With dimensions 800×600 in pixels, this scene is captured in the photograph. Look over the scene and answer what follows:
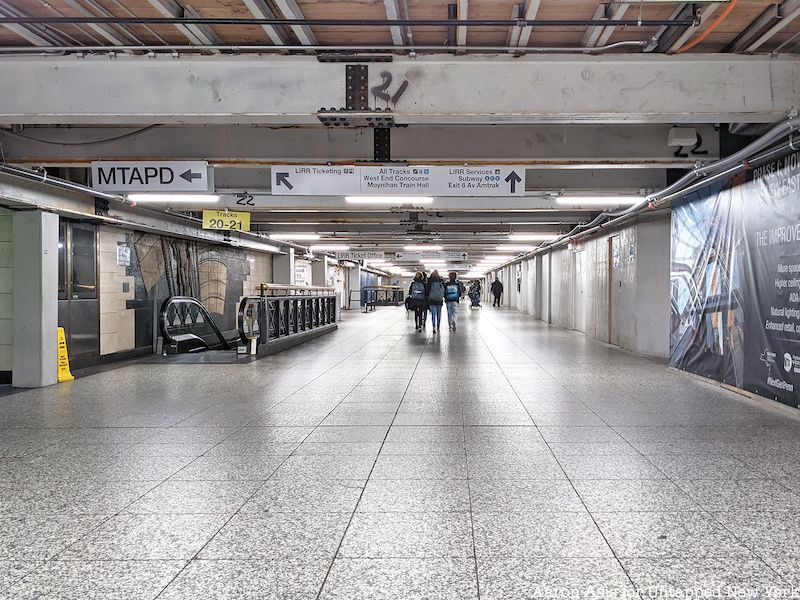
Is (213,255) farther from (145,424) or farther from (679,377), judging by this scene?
(679,377)

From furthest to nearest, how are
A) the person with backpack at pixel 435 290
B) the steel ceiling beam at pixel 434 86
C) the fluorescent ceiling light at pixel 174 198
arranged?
the person with backpack at pixel 435 290 → the fluorescent ceiling light at pixel 174 198 → the steel ceiling beam at pixel 434 86

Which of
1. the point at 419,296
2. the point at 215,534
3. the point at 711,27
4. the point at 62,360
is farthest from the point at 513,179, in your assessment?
the point at 419,296

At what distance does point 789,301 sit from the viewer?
5.18 meters

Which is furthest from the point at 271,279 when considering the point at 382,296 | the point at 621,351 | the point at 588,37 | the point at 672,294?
the point at 382,296

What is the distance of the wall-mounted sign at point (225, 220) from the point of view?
1009cm

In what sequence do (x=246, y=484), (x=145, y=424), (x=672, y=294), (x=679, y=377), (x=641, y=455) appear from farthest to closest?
1. (x=672, y=294)
2. (x=679, y=377)
3. (x=145, y=424)
4. (x=641, y=455)
5. (x=246, y=484)

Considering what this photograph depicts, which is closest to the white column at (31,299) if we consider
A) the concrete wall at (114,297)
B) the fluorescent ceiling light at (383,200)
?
the concrete wall at (114,297)

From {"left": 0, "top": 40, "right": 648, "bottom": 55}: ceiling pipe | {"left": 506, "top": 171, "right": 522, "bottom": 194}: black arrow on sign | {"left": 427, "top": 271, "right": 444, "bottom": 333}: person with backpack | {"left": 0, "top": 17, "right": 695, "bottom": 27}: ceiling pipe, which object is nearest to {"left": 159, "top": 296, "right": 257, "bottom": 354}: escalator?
{"left": 427, "top": 271, "right": 444, "bottom": 333}: person with backpack

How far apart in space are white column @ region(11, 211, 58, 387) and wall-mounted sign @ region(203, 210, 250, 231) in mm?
3047

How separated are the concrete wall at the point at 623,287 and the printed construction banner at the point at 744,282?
1908 millimetres

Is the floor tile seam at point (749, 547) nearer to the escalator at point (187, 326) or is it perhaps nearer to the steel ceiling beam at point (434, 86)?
the steel ceiling beam at point (434, 86)

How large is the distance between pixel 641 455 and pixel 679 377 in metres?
4.07

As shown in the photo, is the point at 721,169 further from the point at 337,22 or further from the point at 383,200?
the point at 337,22

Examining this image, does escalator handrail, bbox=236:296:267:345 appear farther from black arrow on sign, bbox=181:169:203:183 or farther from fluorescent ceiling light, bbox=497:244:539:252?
fluorescent ceiling light, bbox=497:244:539:252
